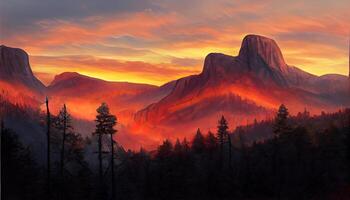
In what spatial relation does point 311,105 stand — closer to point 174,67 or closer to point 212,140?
point 212,140

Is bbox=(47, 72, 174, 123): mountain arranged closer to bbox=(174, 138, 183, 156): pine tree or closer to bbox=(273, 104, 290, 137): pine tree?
bbox=(174, 138, 183, 156): pine tree

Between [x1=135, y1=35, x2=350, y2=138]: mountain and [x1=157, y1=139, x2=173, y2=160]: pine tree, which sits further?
[x1=135, y1=35, x2=350, y2=138]: mountain

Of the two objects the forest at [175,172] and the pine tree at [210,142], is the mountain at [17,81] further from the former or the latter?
the pine tree at [210,142]

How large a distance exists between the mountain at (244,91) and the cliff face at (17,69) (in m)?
12.4

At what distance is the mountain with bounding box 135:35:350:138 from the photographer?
59.2 metres

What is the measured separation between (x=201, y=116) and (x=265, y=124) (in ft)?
48.2

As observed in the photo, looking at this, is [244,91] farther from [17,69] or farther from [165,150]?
[17,69]

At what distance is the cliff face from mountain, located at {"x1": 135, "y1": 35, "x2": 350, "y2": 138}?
1240 centimetres

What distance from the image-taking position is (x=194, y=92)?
63062 millimetres

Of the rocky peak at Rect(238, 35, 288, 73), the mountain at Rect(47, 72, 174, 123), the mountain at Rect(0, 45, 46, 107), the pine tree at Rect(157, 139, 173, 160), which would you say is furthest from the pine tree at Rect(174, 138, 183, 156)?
the mountain at Rect(0, 45, 46, 107)

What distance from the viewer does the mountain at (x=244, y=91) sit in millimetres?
59188

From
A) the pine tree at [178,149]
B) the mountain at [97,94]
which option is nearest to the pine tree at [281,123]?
the mountain at [97,94]

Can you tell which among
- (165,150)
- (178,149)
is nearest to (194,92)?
(178,149)

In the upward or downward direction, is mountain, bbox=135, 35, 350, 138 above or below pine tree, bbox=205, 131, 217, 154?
above
